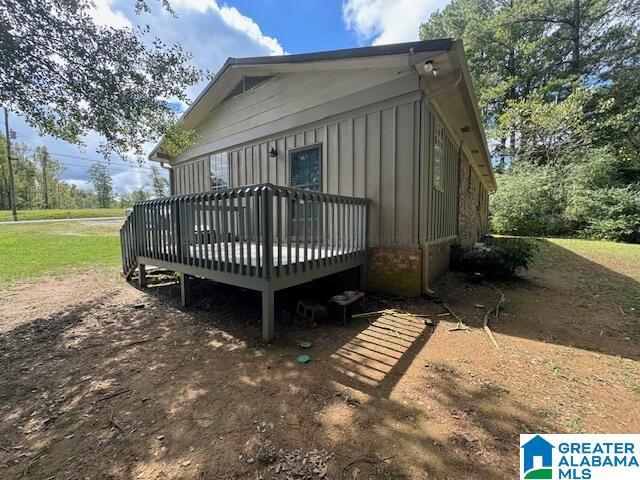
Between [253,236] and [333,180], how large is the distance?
7.88 ft

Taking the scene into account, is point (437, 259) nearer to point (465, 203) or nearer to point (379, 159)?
point (379, 159)

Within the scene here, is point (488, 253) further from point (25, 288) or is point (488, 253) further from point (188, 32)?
point (25, 288)

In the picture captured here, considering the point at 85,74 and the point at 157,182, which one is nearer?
the point at 85,74

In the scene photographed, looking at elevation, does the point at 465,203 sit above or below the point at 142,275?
above

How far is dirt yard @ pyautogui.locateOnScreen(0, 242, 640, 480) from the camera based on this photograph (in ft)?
5.74

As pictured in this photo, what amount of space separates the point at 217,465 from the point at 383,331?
8.15 feet

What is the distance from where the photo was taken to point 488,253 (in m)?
6.29

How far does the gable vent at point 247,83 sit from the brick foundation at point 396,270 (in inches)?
200

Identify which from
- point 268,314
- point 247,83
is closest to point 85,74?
point 247,83

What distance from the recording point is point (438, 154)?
19.0 feet

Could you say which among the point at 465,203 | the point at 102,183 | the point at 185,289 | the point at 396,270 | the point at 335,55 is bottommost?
the point at 185,289

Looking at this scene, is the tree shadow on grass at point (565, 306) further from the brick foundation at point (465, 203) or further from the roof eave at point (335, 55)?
the roof eave at point (335, 55)

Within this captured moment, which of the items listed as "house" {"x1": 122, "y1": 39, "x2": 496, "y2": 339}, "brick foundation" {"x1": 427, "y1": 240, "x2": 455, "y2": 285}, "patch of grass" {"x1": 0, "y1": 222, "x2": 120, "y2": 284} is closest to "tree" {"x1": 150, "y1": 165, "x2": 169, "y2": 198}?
"patch of grass" {"x1": 0, "y1": 222, "x2": 120, "y2": 284}

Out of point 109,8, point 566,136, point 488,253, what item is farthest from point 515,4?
point 109,8
